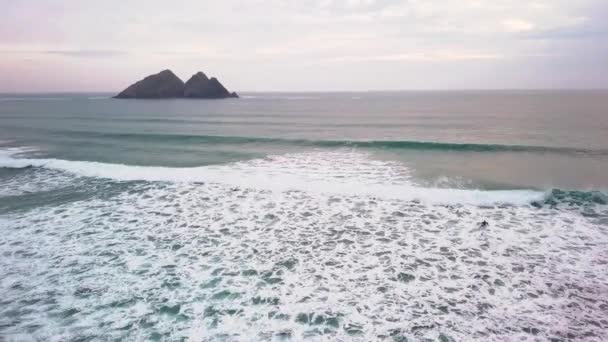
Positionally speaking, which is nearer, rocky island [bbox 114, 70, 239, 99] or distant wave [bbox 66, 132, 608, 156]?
distant wave [bbox 66, 132, 608, 156]

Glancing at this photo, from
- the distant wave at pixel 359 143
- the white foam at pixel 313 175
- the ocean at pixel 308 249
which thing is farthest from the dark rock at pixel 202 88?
the ocean at pixel 308 249

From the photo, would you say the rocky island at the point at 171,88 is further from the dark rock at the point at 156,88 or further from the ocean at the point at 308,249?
the ocean at the point at 308,249

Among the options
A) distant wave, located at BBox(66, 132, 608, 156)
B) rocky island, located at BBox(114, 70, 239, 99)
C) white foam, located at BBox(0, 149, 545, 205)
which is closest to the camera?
white foam, located at BBox(0, 149, 545, 205)

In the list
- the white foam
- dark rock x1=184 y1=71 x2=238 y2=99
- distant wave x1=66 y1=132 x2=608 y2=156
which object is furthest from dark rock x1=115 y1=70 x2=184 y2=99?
the white foam

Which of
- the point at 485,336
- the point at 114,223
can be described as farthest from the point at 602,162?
the point at 114,223

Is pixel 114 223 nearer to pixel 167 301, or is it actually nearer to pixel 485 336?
pixel 167 301

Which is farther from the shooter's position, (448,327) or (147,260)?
(147,260)

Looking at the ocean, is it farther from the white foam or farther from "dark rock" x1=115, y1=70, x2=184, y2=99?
"dark rock" x1=115, y1=70, x2=184, y2=99
